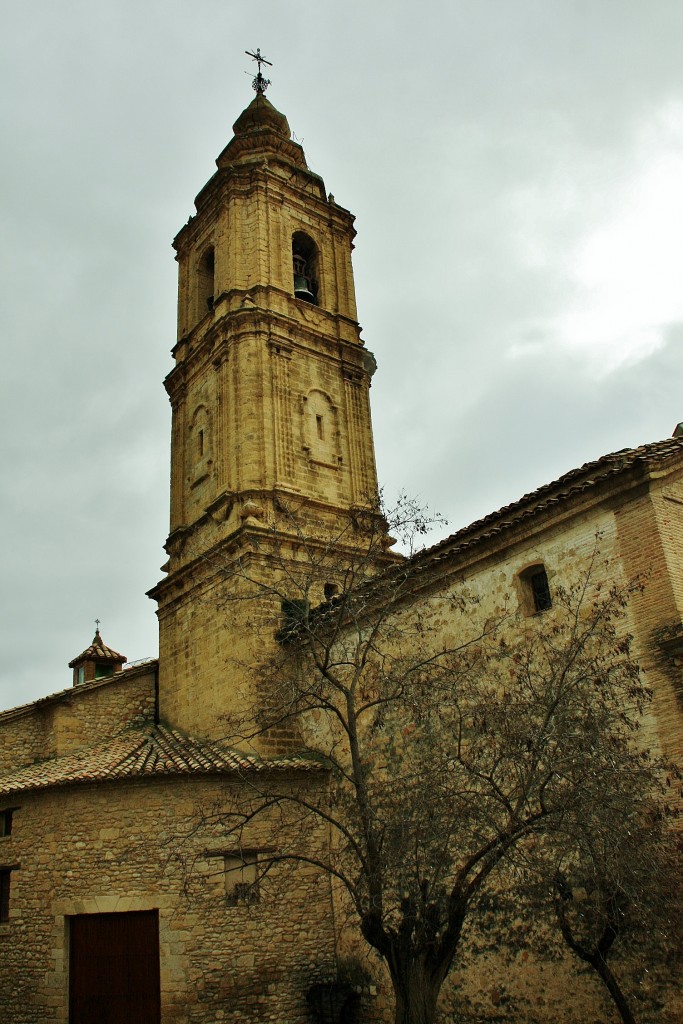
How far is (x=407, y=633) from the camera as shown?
46.8 ft

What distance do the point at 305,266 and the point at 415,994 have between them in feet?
63.8

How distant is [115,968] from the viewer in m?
13.5

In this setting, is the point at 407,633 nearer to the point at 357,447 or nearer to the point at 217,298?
the point at 357,447

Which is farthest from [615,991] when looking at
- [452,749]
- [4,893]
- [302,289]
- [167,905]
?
[302,289]

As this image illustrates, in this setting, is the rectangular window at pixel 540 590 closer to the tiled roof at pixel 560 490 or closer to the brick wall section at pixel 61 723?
the tiled roof at pixel 560 490

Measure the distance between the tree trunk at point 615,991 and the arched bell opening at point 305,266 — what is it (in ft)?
56.9

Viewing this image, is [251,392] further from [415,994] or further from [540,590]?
[415,994]

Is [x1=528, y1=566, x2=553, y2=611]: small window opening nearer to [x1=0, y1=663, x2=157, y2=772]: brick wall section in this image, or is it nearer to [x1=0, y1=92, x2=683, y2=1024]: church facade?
[x1=0, y1=92, x2=683, y2=1024]: church facade

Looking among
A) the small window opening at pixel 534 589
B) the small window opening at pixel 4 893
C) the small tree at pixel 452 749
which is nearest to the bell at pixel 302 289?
the small tree at pixel 452 749

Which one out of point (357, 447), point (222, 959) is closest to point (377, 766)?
point (222, 959)

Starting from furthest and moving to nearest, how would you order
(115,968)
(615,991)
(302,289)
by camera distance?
(302,289)
(115,968)
(615,991)

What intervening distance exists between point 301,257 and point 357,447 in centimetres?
624

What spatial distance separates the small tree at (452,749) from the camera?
844 cm

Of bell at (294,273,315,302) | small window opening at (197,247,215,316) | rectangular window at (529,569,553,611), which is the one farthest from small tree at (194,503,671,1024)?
small window opening at (197,247,215,316)
